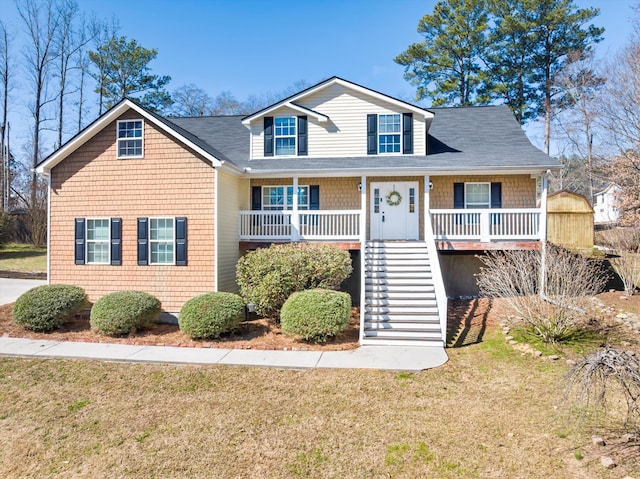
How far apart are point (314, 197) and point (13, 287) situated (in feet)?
41.3

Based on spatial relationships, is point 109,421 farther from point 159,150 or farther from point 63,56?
point 63,56

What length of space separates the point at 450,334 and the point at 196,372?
5.83 meters

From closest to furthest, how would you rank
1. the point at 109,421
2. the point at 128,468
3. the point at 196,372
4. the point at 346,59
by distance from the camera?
the point at 128,468 < the point at 109,421 < the point at 196,372 < the point at 346,59

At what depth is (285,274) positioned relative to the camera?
10070 mm

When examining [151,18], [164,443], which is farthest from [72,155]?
[164,443]

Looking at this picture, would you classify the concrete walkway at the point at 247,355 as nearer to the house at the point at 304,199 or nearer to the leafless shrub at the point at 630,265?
the house at the point at 304,199

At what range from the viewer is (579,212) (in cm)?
1800

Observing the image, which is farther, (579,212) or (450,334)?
(579,212)

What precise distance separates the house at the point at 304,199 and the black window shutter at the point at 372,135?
0.03m

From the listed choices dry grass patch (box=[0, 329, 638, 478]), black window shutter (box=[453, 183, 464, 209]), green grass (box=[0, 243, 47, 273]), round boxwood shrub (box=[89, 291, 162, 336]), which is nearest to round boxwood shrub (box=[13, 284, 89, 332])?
round boxwood shrub (box=[89, 291, 162, 336])

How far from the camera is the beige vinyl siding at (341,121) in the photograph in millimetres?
13906

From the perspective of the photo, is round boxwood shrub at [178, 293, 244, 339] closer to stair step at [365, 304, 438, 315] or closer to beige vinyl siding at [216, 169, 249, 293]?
beige vinyl siding at [216, 169, 249, 293]

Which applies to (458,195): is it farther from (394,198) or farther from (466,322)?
(466,322)

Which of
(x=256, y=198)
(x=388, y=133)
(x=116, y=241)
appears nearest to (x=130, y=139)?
(x=116, y=241)
